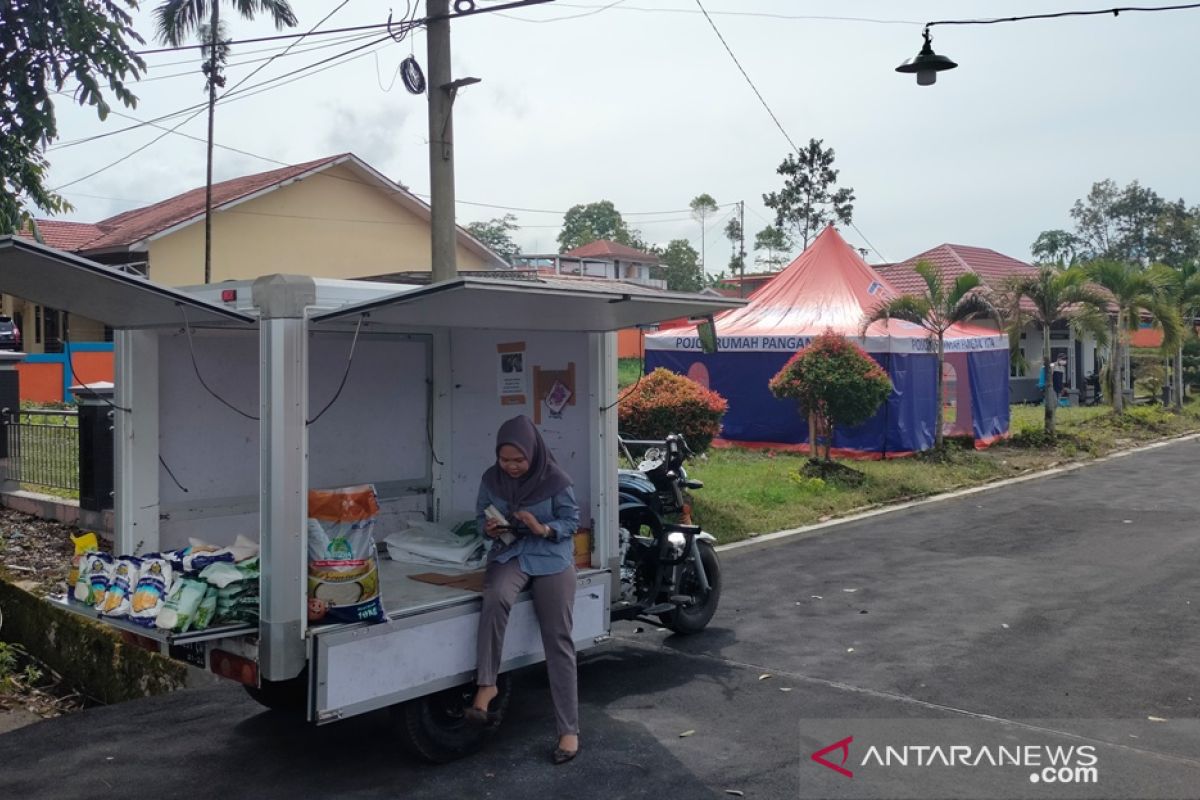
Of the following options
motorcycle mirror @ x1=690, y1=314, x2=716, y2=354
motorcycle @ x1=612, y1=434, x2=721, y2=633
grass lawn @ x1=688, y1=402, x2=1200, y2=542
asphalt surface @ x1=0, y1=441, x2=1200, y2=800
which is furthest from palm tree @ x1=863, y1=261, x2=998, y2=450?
motorcycle @ x1=612, y1=434, x2=721, y2=633

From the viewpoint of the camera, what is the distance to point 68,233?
3281cm

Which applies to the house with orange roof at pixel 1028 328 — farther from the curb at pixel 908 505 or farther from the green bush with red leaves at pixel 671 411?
the green bush with red leaves at pixel 671 411

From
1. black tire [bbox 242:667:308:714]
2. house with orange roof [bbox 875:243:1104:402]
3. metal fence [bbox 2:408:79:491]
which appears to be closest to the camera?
black tire [bbox 242:667:308:714]

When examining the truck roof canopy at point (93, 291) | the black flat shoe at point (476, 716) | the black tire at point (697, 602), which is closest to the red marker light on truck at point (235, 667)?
the black flat shoe at point (476, 716)

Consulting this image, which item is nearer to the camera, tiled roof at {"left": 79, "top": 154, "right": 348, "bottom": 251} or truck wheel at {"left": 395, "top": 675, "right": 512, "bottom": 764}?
truck wheel at {"left": 395, "top": 675, "right": 512, "bottom": 764}

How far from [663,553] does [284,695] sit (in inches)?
97.2

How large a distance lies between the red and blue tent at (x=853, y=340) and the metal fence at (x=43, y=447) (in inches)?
435

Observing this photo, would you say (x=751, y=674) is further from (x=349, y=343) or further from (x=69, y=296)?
(x=69, y=296)

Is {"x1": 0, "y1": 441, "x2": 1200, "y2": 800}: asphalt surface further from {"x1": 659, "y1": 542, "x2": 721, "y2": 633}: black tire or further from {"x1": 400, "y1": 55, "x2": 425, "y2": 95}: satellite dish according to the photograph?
{"x1": 400, "y1": 55, "x2": 425, "y2": 95}: satellite dish

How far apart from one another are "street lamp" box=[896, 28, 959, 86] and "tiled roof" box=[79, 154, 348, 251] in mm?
19436

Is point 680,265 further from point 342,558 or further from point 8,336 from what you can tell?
point 342,558

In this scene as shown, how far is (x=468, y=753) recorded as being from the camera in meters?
5.33

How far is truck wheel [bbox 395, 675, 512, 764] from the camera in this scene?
5.16 m

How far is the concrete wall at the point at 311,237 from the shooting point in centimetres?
2617
